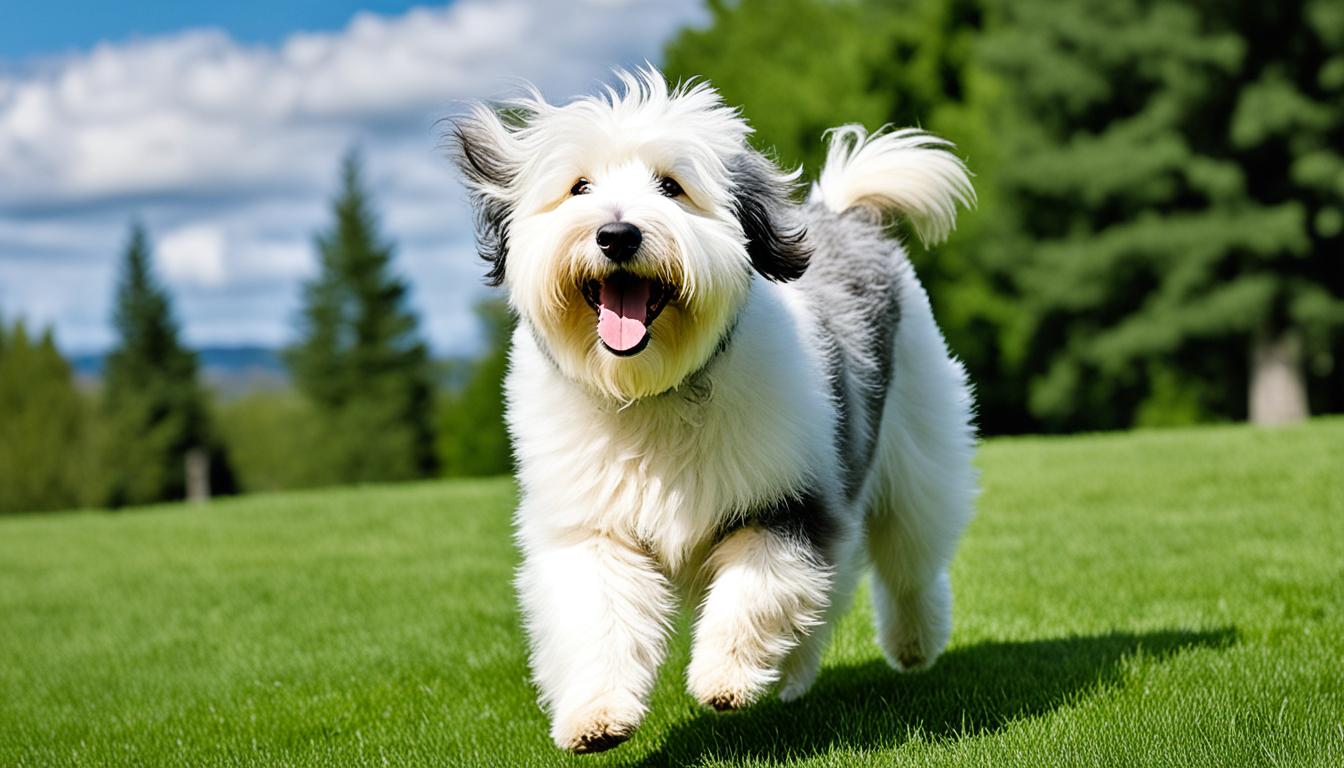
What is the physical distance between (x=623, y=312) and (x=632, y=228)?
0.95 feet

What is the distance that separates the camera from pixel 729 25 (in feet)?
129

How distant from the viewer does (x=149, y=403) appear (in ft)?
181

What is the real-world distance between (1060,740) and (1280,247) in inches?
892

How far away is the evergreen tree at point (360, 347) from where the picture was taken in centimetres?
5375

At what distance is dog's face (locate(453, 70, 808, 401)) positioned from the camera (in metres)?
3.80

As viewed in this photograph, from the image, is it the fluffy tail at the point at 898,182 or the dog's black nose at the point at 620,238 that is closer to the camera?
the dog's black nose at the point at 620,238

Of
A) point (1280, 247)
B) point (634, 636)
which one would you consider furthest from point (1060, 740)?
point (1280, 247)

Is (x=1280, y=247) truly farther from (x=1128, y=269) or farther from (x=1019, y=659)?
(x=1019, y=659)

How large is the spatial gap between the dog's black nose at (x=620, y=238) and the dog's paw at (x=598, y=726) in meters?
1.24

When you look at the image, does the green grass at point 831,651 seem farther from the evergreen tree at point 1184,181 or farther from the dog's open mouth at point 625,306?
the evergreen tree at point 1184,181

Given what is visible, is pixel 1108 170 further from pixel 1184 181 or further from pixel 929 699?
pixel 929 699

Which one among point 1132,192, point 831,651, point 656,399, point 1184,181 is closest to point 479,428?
point 1132,192

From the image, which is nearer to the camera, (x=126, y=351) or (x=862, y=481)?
(x=862, y=481)

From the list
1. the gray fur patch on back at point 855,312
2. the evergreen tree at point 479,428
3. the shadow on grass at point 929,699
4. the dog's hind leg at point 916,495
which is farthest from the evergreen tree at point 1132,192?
the gray fur patch on back at point 855,312
